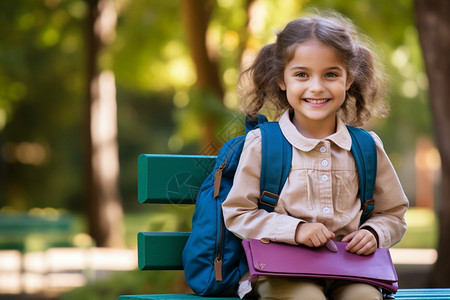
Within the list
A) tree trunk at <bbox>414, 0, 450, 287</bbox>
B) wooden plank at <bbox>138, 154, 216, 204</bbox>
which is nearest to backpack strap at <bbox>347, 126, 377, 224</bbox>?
wooden plank at <bbox>138, 154, 216, 204</bbox>

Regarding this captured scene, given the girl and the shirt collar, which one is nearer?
the girl

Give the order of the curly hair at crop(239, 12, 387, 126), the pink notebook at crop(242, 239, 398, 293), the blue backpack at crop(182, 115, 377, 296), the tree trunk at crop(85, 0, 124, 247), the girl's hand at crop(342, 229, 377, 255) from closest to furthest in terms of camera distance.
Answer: the pink notebook at crop(242, 239, 398, 293) < the girl's hand at crop(342, 229, 377, 255) < the blue backpack at crop(182, 115, 377, 296) < the curly hair at crop(239, 12, 387, 126) < the tree trunk at crop(85, 0, 124, 247)

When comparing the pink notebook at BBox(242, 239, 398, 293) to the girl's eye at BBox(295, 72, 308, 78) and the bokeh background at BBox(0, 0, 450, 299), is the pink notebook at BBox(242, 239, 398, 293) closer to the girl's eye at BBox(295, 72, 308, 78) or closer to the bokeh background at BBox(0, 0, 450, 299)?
the girl's eye at BBox(295, 72, 308, 78)

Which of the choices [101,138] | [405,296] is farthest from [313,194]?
[101,138]

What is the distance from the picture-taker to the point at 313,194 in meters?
3.08

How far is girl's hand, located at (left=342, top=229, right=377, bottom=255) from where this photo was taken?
2969mm

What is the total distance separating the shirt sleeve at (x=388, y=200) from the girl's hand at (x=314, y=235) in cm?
36

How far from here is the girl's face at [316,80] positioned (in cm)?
314

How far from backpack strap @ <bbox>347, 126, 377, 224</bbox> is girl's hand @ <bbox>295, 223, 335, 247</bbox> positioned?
316 mm

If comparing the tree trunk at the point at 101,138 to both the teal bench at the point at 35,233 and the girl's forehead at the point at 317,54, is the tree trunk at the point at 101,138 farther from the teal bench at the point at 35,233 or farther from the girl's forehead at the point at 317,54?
the girl's forehead at the point at 317,54

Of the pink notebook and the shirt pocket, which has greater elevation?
the shirt pocket

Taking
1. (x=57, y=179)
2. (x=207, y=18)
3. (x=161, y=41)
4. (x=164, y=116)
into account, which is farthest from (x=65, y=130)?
(x=207, y=18)

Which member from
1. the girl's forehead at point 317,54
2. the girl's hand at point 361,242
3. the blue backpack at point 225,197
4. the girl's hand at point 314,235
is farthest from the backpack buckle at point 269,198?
the girl's forehead at point 317,54

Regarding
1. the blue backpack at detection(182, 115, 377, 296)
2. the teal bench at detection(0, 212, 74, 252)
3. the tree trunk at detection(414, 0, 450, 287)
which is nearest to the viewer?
the blue backpack at detection(182, 115, 377, 296)
